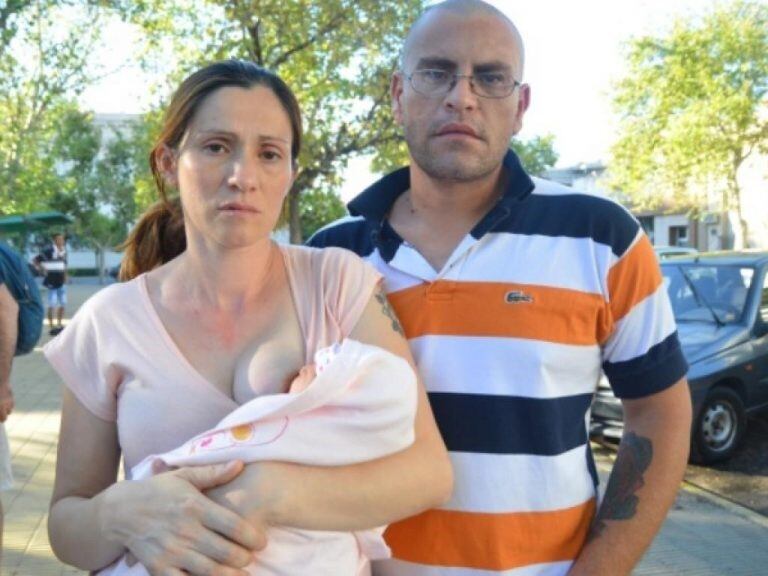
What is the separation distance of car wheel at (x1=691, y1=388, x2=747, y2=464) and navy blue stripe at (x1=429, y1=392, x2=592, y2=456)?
246 inches

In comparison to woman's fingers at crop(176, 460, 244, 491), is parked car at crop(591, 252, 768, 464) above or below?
below

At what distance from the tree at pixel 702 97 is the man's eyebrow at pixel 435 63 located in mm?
21160

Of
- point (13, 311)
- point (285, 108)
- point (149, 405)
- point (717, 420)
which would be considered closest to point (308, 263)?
point (285, 108)

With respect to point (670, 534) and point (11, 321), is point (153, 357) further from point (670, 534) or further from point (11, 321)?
point (670, 534)

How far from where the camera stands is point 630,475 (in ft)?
6.82

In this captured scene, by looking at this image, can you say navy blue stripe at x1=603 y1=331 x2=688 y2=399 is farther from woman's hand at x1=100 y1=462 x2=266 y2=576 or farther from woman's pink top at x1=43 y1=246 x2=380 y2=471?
woman's hand at x1=100 y1=462 x2=266 y2=576

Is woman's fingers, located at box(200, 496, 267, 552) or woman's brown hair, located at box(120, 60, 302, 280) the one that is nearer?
woman's fingers, located at box(200, 496, 267, 552)

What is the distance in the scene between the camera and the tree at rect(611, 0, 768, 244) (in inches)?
846

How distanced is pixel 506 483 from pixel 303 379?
579mm

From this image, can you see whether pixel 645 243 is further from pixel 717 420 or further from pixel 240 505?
pixel 717 420

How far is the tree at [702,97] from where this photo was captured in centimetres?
2148

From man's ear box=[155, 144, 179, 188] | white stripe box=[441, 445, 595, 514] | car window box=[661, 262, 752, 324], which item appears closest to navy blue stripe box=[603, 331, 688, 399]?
white stripe box=[441, 445, 595, 514]

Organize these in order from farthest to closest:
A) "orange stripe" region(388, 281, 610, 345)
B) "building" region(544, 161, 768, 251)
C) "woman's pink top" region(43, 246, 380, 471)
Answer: "building" region(544, 161, 768, 251) → "orange stripe" region(388, 281, 610, 345) → "woman's pink top" region(43, 246, 380, 471)

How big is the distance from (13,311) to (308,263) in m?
3.21
